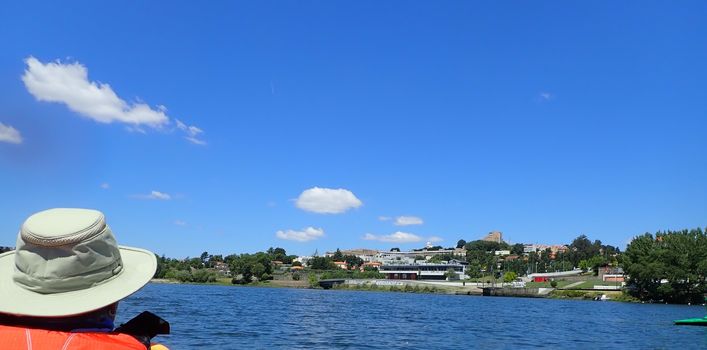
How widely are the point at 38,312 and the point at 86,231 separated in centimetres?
41

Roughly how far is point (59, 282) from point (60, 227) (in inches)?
9.6

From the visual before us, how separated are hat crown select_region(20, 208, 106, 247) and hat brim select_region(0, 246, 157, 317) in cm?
25

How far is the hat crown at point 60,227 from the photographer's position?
256cm

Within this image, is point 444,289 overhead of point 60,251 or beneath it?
beneath

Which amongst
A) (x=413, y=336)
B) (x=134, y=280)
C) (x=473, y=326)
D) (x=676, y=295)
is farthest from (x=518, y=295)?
(x=134, y=280)

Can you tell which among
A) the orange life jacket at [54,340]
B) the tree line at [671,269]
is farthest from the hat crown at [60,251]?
the tree line at [671,269]

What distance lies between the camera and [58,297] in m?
2.63

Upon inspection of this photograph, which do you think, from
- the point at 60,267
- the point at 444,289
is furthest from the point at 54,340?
the point at 444,289

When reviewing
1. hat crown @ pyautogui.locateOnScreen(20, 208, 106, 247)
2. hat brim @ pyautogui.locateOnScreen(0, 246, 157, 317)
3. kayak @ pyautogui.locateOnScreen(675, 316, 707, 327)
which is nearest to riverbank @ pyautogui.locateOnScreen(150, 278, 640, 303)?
kayak @ pyautogui.locateOnScreen(675, 316, 707, 327)

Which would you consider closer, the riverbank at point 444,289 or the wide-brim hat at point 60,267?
the wide-brim hat at point 60,267

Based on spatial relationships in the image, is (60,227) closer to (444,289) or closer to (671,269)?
(671,269)

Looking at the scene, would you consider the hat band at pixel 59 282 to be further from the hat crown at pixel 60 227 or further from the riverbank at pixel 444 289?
the riverbank at pixel 444 289

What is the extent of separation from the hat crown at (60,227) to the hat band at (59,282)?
164mm

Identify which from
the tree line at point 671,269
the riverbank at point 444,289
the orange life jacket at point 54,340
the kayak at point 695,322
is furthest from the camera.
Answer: the riverbank at point 444,289
